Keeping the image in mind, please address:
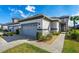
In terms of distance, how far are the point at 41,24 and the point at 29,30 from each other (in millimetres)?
206

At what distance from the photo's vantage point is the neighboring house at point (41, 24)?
240cm

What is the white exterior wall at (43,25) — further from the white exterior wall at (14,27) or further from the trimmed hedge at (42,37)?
the white exterior wall at (14,27)

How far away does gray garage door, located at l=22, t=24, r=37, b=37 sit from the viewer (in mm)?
2451

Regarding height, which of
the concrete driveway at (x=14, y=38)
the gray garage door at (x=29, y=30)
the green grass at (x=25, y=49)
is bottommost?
the green grass at (x=25, y=49)

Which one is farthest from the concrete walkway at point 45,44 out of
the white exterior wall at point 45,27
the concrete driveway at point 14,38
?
the white exterior wall at point 45,27

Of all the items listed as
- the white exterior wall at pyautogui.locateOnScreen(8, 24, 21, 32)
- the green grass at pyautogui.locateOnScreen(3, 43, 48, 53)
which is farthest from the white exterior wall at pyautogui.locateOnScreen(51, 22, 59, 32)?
the white exterior wall at pyautogui.locateOnScreen(8, 24, 21, 32)

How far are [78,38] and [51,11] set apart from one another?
546 millimetres

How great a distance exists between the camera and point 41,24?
243 centimetres

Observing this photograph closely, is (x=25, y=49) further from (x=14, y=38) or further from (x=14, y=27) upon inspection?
(x=14, y=27)

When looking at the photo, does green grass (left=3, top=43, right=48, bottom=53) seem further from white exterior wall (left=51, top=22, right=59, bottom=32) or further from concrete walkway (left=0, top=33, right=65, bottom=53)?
white exterior wall (left=51, top=22, right=59, bottom=32)

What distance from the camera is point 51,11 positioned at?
239 centimetres

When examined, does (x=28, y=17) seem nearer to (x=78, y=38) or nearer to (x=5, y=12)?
(x=5, y=12)
